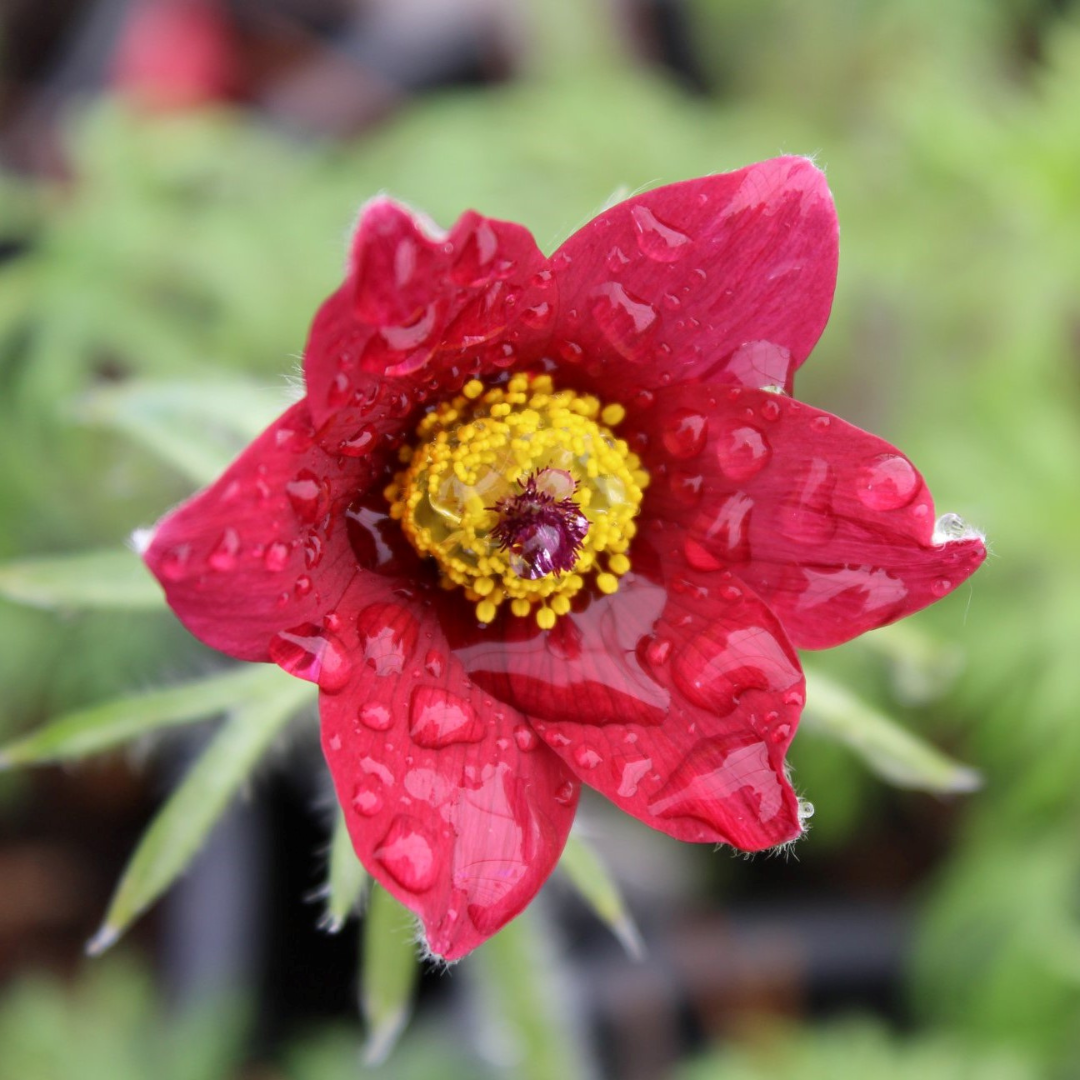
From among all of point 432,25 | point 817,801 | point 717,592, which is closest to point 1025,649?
point 817,801

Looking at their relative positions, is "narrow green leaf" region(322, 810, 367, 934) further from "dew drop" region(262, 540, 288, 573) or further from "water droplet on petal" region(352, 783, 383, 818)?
"dew drop" region(262, 540, 288, 573)

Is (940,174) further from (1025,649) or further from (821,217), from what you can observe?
(821,217)

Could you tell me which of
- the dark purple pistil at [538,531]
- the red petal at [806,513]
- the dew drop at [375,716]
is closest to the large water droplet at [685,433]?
the red petal at [806,513]

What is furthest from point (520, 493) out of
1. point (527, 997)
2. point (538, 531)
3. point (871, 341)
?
point (871, 341)

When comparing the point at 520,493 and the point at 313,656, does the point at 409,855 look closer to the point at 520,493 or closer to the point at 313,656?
the point at 313,656

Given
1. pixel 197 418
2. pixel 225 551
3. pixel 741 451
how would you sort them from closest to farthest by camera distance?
1. pixel 225 551
2. pixel 741 451
3. pixel 197 418

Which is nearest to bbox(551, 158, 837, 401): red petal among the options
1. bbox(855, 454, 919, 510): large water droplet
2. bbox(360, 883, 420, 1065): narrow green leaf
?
bbox(855, 454, 919, 510): large water droplet

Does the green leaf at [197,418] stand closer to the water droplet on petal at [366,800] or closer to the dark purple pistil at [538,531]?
the dark purple pistil at [538,531]
